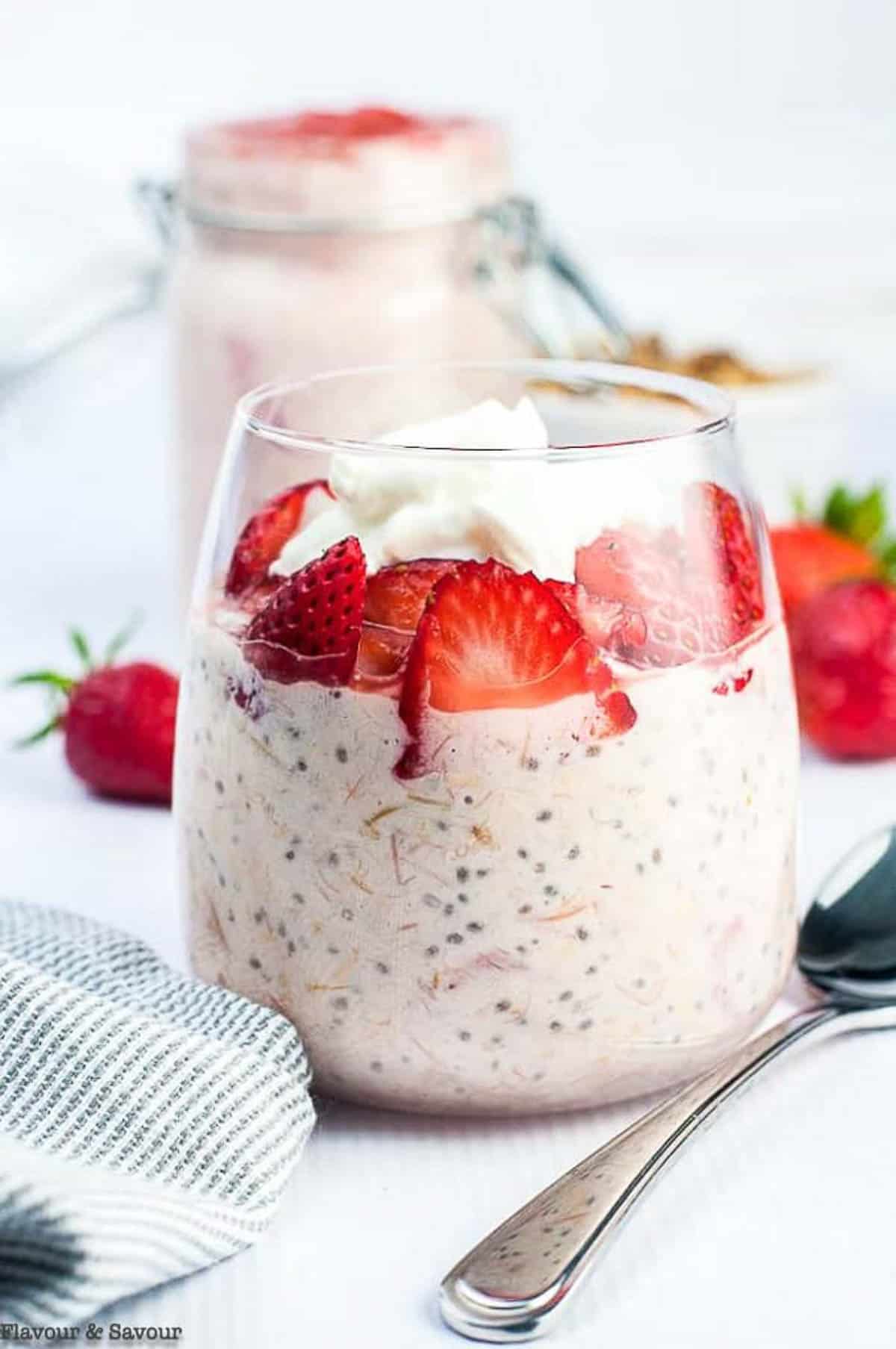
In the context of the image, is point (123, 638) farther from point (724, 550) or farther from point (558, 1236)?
point (558, 1236)

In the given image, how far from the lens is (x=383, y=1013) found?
847 mm

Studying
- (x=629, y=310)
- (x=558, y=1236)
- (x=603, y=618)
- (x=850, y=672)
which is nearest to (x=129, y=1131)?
(x=558, y=1236)

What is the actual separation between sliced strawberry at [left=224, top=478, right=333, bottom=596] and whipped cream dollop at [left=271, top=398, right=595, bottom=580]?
5cm

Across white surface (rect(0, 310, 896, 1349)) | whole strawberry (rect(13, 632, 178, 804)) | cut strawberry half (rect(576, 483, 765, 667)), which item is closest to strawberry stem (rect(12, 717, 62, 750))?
whole strawberry (rect(13, 632, 178, 804))

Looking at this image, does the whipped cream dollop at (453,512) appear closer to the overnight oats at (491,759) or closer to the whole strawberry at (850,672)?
the overnight oats at (491,759)

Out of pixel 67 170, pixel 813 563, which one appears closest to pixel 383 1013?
pixel 813 563

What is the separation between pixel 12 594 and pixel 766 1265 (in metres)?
1.19

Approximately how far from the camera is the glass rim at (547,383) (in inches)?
32.3

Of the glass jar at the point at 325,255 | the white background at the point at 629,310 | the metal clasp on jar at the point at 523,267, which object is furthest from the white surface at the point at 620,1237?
the metal clasp on jar at the point at 523,267

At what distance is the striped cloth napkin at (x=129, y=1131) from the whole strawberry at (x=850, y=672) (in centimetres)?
66

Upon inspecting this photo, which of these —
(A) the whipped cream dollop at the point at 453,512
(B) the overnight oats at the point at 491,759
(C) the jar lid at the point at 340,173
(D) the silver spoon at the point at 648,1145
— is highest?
(C) the jar lid at the point at 340,173

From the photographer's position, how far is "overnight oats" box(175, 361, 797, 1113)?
0.81 meters

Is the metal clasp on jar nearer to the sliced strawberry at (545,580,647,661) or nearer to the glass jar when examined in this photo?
the glass jar

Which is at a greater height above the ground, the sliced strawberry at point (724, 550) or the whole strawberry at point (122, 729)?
the sliced strawberry at point (724, 550)
